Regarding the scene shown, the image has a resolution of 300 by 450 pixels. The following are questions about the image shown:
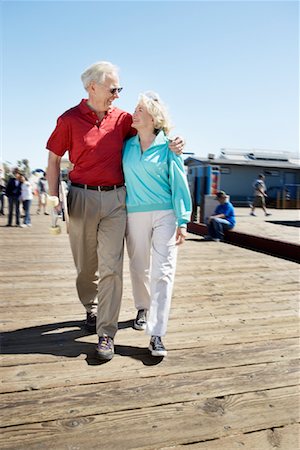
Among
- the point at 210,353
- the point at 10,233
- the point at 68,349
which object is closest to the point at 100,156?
the point at 68,349

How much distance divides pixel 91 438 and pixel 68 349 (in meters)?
1.02

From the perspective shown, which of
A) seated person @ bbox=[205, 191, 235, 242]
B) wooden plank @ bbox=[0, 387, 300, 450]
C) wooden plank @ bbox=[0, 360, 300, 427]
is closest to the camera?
wooden plank @ bbox=[0, 387, 300, 450]

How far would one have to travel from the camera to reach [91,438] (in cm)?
183

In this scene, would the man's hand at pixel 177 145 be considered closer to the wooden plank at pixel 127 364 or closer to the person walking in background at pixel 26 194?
the wooden plank at pixel 127 364

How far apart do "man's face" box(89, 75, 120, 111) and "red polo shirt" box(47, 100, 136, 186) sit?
0.29 ft

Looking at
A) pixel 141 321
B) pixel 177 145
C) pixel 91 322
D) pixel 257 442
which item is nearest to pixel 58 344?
pixel 91 322

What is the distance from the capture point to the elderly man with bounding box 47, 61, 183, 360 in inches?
108

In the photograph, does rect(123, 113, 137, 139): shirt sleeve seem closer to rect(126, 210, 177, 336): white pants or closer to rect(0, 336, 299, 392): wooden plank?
rect(126, 210, 177, 336): white pants

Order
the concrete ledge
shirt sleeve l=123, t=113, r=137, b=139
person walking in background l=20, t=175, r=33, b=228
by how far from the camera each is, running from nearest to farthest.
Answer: shirt sleeve l=123, t=113, r=137, b=139 → the concrete ledge → person walking in background l=20, t=175, r=33, b=228

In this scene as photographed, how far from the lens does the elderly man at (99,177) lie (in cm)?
275

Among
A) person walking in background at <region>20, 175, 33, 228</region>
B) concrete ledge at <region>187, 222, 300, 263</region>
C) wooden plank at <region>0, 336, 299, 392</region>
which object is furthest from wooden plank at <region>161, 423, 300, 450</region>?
person walking in background at <region>20, 175, 33, 228</region>

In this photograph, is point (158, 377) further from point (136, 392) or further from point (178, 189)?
point (178, 189)

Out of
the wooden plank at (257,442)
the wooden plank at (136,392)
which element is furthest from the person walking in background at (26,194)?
the wooden plank at (257,442)

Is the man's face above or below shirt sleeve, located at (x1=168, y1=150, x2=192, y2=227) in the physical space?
above
